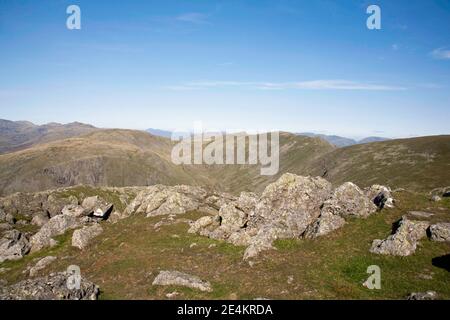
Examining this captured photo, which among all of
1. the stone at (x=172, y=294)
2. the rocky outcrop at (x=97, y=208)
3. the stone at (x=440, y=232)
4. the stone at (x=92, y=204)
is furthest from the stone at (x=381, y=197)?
the stone at (x=92, y=204)

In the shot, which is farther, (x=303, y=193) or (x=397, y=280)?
(x=303, y=193)

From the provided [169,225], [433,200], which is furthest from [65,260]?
[433,200]

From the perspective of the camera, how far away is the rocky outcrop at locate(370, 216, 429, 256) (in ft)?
112

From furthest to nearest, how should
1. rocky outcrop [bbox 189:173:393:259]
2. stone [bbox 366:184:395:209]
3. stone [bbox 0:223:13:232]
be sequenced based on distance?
stone [bbox 0:223:13:232] < stone [bbox 366:184:395:209] < rocky outcrop [bbox 189:173:393:259]

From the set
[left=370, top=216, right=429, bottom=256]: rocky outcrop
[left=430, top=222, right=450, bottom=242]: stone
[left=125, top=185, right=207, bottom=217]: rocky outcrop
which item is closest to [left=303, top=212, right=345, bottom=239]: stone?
[left=370, top=216, right=429, bottom=256]: rocky outcrop

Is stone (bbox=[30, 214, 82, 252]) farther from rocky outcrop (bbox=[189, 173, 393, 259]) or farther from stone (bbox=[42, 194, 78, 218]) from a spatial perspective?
stone (bbox=[42, 194, 78, 218])

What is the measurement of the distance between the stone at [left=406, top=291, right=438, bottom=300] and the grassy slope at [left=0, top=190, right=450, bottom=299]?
3.24 feet

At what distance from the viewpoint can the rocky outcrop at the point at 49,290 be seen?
84.6 feet

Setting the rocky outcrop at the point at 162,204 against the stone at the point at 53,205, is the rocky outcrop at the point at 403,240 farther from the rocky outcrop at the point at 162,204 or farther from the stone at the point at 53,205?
the stone at the point at 53,205

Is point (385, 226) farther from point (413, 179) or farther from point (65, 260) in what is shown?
point (413, 179)

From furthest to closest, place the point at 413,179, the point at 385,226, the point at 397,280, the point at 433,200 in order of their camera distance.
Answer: the point at 413,179 < the point at 433,200 < the point at 385,226 < the point at 397,280

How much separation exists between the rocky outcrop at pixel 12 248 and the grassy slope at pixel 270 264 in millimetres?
1840
